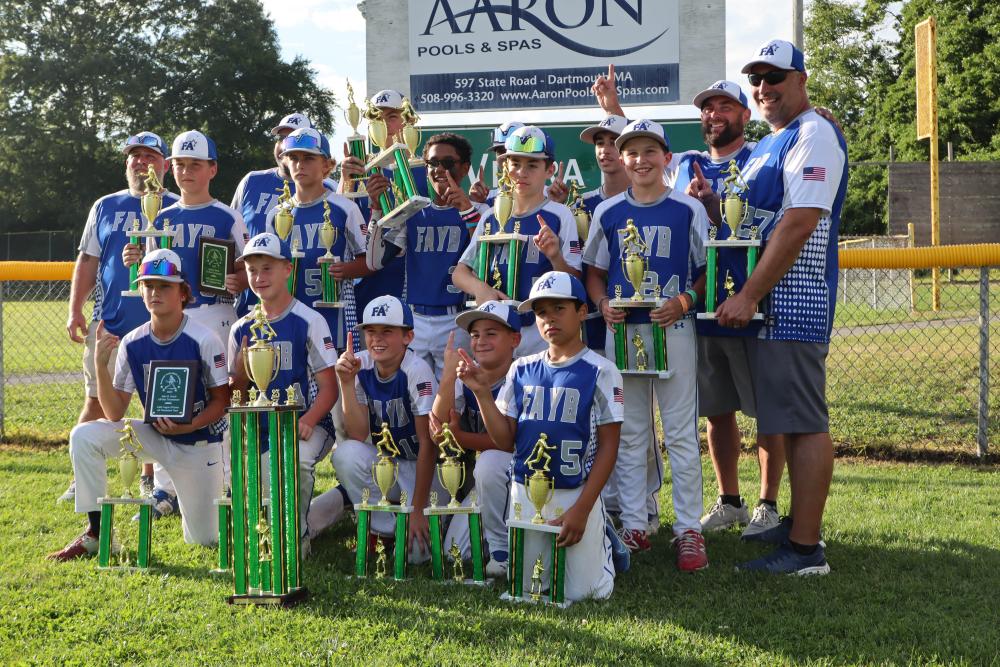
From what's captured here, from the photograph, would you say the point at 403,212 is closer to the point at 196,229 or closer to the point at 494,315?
the point at 494,315

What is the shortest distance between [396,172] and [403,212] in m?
0.23

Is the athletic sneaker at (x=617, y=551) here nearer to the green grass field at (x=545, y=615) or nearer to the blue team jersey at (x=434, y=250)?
the green grass field at (x=545, y=615)

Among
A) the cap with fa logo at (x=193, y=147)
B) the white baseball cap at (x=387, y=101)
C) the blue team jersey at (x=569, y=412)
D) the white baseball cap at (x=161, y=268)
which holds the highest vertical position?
the white baseball cap at (x=387, y=101)

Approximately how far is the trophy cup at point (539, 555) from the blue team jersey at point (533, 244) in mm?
1190

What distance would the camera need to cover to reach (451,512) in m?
4.48

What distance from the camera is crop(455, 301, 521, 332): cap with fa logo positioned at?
463cm

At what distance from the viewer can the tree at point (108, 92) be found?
4116cm

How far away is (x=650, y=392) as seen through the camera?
5156 millimetres

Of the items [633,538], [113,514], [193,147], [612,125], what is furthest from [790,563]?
[193,147]

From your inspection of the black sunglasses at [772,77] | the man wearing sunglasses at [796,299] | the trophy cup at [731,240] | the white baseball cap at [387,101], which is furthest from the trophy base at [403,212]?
the black sunglasses at [772,77]

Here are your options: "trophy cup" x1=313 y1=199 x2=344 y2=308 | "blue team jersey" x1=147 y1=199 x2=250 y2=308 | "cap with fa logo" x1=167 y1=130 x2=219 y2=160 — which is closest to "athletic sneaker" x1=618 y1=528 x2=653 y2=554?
"trophy cup" x1=313 y1=199 x2=344 y2=308

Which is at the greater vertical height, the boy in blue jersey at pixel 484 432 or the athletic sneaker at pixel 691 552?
the boy in blue jersey at pixel 484 432

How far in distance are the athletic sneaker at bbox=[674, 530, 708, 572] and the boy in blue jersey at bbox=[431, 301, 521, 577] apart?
0.88m

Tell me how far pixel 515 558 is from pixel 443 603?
0.37 m
